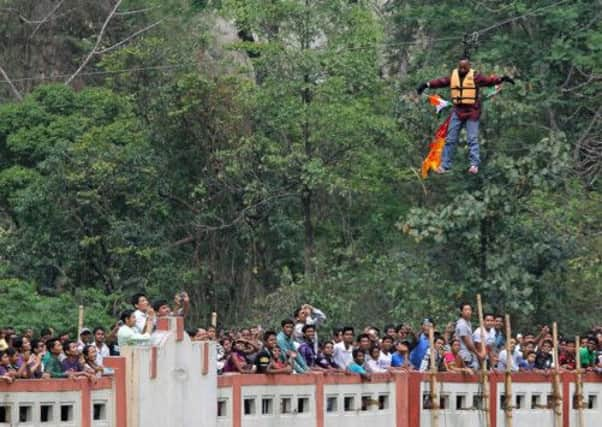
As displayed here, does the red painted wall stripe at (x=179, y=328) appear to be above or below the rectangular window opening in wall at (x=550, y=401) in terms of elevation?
above

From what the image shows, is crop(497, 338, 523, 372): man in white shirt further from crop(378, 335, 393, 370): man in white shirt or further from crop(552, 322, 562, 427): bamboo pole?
crop(378, 335, 393, 370): man in white shirt

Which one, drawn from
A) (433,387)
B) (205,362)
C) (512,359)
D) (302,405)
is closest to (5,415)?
(205,362)

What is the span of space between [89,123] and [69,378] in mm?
21084

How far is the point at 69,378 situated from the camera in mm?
24500

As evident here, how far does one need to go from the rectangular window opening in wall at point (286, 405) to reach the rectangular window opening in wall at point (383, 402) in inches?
81.0

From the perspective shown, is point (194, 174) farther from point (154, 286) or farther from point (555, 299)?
point (555, 299)

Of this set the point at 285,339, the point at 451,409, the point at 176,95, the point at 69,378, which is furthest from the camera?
the point at 176,95

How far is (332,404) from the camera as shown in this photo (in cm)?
2881

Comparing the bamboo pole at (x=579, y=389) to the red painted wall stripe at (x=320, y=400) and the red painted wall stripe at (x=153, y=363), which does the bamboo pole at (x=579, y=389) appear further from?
the red painted wall stripe at (x=153, y=363)

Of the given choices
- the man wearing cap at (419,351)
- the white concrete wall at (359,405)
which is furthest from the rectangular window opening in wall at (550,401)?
the white concrete wall at (359,405)

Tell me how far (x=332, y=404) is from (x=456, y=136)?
4.84 m

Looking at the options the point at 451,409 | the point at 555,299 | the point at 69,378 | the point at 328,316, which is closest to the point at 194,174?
the point at 328,316

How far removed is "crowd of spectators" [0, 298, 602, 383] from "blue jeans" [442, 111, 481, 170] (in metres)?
2.34

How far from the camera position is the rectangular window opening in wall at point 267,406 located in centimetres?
2764
